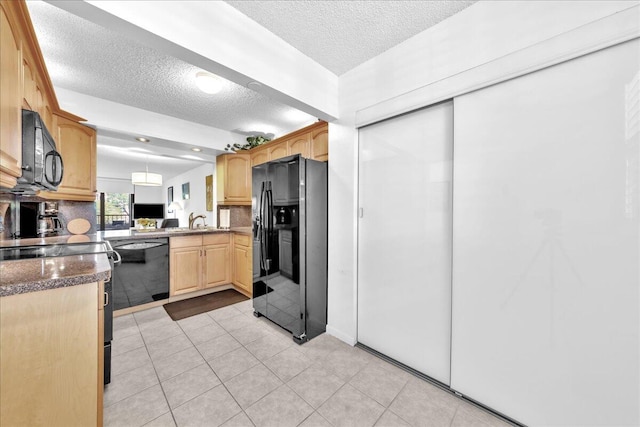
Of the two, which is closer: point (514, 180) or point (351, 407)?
point (514, 180)

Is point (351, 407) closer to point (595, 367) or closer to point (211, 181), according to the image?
point (595, 367)

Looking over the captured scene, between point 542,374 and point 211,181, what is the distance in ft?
18.9

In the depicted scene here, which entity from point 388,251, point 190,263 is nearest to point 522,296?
point 388,251

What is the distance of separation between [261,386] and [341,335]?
2.86 feet

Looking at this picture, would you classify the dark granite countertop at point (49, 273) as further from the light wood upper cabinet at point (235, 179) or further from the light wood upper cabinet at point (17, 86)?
the light wood upper cabinet at point (235, 179)

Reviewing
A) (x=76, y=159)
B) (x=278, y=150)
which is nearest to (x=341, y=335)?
(x=278, y=150)

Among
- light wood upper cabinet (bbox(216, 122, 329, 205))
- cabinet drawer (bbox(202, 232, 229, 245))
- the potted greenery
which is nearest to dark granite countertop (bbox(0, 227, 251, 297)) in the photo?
cabinet drawer (bbox(202, 232, 229, 245))

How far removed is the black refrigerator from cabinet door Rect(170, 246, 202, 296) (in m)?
1.31

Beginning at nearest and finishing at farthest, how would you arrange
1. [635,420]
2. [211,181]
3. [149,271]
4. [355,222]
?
[635,420] → [355,222] → [149,271] → [211,181]

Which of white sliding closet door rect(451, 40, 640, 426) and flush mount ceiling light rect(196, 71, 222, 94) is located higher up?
flush mount ceiling light rect(196, 71, 222, 94)

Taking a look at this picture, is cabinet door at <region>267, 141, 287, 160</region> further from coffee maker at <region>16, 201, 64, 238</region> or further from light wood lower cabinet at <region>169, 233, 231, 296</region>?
coffee maker at <region>16, 201, 64, 238</region>

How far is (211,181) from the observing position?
17.6ft

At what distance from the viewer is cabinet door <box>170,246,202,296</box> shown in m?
3.15

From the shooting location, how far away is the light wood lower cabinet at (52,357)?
884mm
